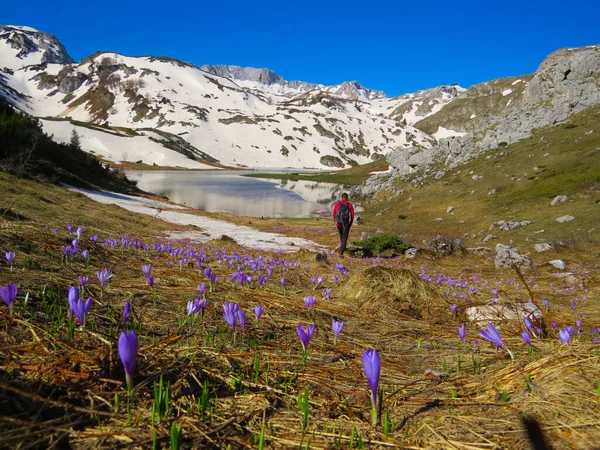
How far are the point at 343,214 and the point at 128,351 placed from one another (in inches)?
475

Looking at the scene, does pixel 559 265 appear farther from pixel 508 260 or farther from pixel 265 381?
pixel 265 381

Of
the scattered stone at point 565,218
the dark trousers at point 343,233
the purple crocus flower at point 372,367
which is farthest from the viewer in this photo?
the scattered stone at point 565,218

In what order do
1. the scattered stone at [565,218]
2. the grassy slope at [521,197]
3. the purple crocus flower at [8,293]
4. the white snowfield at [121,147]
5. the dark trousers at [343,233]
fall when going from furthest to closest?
the white snowfield at [121,147] → the scattered stone at [565,218] → the grassy slope at [521,197] → the dark trousers at [343,233] → the purple crocus flower at [8,293]

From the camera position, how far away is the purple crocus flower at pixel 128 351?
5.12ft

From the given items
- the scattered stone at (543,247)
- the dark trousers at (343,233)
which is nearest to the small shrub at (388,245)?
the dark trousers at (343,233)

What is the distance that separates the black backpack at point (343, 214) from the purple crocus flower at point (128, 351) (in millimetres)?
12025

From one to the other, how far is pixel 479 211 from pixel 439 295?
753 inches

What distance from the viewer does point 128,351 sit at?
1580mm

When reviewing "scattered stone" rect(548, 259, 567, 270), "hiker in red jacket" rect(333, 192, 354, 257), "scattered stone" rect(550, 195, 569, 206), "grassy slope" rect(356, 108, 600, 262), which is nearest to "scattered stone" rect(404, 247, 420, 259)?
"hiker in red jacket" rect(333, 192, 354, 257)

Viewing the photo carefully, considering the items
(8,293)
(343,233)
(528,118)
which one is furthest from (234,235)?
(528,118)

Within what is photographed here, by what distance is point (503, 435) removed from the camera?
5.46 ft

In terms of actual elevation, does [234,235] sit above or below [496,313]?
above

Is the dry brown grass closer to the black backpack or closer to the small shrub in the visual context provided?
the black backpack

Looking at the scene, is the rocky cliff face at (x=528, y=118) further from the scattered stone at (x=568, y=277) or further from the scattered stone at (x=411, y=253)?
the scattered stone at (x=568, y=277)
